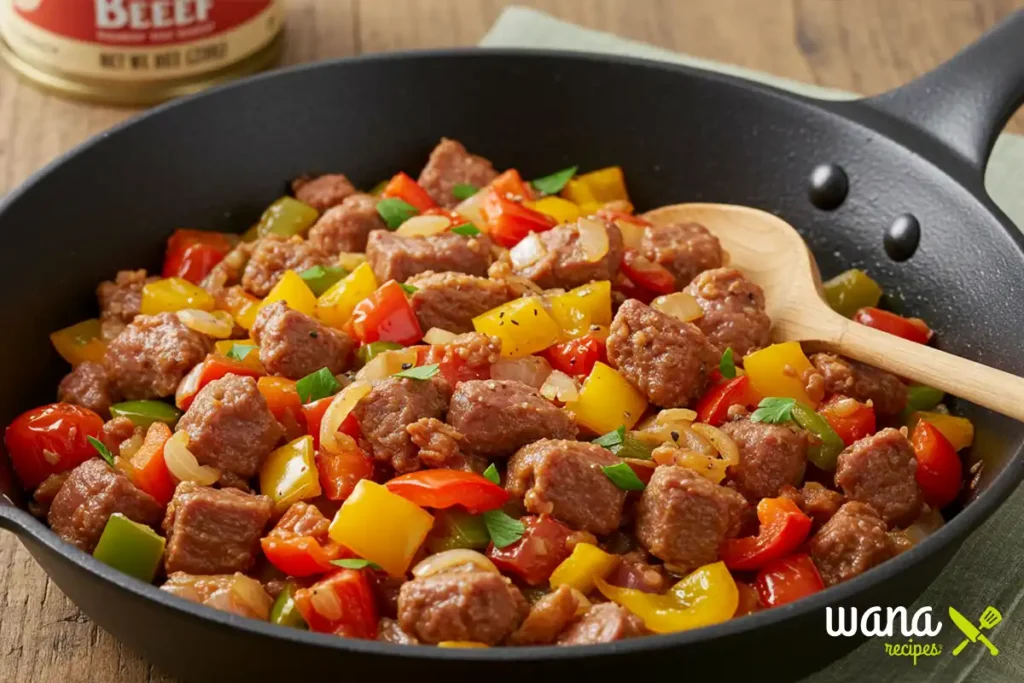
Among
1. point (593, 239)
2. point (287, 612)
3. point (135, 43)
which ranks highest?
point (135, 43)

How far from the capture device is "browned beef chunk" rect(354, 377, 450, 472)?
130 inches

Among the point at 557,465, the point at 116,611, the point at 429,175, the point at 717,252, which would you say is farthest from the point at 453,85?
the point at 116,611

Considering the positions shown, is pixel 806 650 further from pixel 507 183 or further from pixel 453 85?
pixel 453 85

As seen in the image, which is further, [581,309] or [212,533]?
[581,309]

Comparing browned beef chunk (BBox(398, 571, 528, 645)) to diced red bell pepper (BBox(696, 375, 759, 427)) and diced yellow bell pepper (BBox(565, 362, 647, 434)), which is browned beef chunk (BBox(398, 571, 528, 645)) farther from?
diced red bell pepper (BBox(696, 375, 759, 427))

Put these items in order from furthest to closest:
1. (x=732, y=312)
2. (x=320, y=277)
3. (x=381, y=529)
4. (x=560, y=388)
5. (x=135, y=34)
→ 1. (x=135, y=34)
2. (x=320, y=277)
3. (x=732, y=312)
4. (x=560, y=388)
5. (x=381, y=529)

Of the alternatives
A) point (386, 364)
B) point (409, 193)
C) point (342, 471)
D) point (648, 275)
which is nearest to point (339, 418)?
point (342, 471)

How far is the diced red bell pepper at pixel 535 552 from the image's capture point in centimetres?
311

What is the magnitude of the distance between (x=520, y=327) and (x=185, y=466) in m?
1.02

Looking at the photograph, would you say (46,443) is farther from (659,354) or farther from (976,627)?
(976,627)

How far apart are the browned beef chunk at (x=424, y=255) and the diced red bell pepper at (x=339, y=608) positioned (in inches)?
47.8

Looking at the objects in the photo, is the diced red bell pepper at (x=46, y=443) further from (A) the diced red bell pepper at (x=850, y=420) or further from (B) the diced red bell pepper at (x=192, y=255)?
(A) the diced red bell pepper at (x=850, y=420)

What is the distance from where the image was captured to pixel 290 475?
3.33 meters
